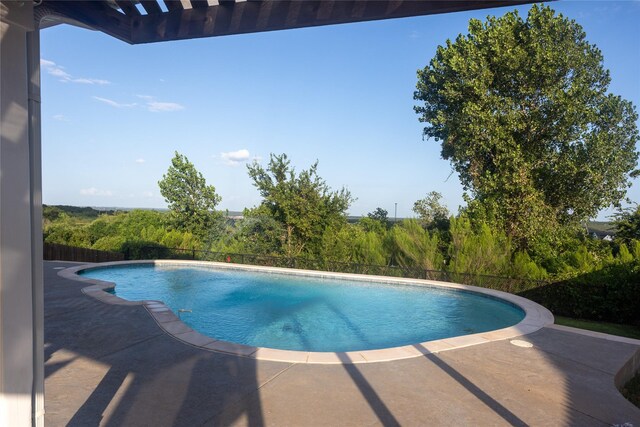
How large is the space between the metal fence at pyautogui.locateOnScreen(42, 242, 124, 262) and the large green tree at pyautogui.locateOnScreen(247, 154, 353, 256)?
23.5 ft

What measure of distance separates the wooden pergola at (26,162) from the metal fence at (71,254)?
1646cm

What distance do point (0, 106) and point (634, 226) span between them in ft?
75.0

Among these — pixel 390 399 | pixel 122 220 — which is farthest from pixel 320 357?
pixel 122 220

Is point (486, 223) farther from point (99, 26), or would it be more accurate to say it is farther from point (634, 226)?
point (99, 26)

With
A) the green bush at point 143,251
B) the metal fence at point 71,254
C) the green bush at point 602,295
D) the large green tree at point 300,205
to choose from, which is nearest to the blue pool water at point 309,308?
the green bush at point 602,295

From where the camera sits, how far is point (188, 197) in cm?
2803

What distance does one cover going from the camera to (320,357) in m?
5.49

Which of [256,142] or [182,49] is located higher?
[182,49]

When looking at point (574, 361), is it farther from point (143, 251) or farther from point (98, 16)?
point (143, 251)

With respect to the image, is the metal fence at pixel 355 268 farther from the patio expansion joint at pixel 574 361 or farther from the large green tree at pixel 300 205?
the patio expansion joint at pixel 574 361

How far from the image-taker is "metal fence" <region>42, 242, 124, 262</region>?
16.3m

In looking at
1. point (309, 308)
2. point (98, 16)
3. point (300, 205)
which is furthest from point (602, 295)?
point (300, 205)

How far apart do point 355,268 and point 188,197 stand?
1764 cm

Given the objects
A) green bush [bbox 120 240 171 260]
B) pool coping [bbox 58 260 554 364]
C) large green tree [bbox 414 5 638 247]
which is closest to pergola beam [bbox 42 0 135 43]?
pool coping [bbox 58 260 554 364]
